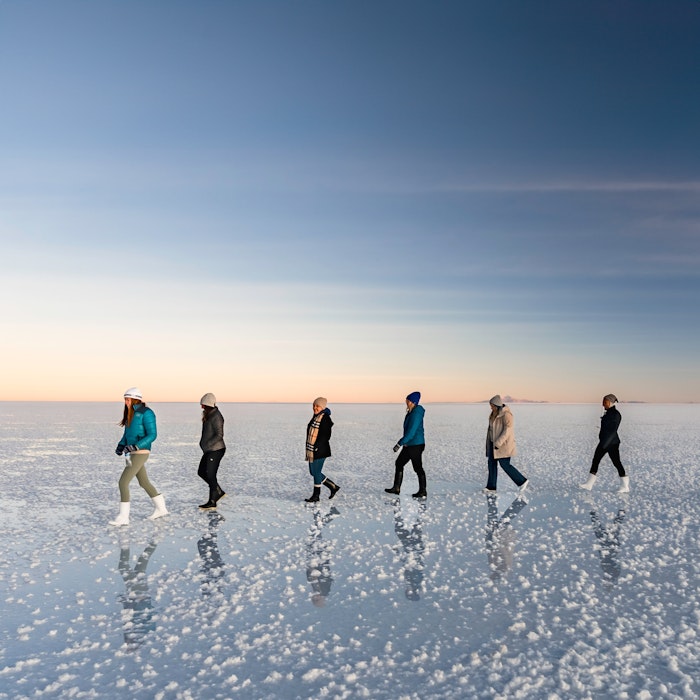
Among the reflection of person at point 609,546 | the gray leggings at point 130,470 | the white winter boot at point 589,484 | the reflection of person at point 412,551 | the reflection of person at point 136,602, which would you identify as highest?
the gray leggings at point 130,470

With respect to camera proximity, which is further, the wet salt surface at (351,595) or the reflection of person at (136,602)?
the reflection of person at (136,602)

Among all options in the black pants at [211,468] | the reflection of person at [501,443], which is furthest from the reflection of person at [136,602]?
the reflection of person at [501,443]

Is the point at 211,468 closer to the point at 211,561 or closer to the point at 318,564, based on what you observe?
the point at 211,561

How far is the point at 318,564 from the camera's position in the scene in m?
7.38

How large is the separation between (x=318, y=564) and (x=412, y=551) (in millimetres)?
1322

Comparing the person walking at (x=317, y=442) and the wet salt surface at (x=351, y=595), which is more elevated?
the person walking at (x=317, y=442)

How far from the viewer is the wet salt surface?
4473mm

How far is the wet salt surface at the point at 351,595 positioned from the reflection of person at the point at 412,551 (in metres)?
0.04

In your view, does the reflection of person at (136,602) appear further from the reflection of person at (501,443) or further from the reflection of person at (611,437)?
the reflection of person at (611,437)

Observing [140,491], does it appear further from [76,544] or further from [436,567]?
[436,567]

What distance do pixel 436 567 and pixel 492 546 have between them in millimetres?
1307

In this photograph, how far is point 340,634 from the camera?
524 cm

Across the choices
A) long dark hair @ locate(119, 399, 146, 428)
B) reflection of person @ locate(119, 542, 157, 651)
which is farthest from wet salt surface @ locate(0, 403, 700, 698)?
long dark hair @ locate(119, 399, 146, 428)

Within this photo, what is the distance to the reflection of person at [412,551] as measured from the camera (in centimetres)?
655
